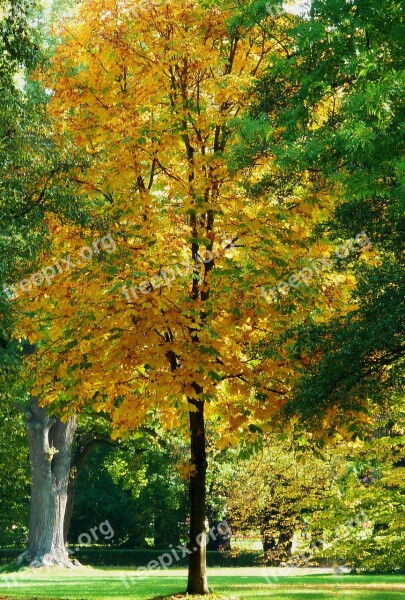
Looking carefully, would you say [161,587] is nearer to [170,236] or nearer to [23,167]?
[170,236]

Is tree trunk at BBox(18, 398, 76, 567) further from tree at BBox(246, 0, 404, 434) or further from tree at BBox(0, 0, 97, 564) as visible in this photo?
tree at BBox(246, 0, 404, 434)

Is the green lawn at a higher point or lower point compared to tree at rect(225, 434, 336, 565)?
lower

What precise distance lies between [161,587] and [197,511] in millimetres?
8569

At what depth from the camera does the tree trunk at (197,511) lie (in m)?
13.2

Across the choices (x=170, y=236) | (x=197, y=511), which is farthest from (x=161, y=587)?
(x=170, y=236)

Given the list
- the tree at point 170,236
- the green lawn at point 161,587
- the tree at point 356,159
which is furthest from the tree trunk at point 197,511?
the tree at point 356,159

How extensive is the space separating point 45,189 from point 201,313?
3.17m

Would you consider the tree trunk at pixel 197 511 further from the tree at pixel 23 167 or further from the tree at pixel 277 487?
the tree at pixel 277 487

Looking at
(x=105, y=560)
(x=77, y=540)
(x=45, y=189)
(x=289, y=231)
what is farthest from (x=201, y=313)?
(x=77, y=540)

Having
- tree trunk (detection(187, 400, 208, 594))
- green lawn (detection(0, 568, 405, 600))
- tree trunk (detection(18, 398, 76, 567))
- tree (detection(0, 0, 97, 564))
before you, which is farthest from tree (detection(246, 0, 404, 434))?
tree trunk (detection(18, 398, 76, 567))

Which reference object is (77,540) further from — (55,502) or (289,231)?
(289,231)

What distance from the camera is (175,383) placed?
458 inches

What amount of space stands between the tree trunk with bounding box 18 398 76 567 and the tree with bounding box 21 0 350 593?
42.5 ft

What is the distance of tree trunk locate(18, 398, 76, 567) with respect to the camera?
25844mm
